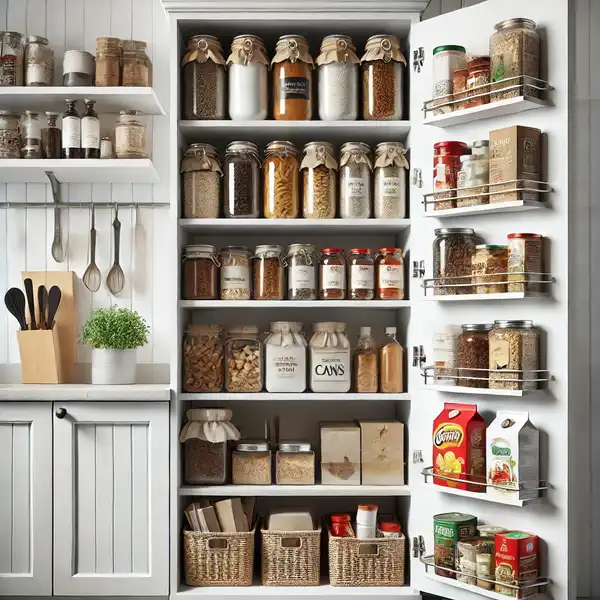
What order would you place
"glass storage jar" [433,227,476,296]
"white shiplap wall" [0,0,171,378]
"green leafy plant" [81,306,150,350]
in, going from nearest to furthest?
"glass storage jar" [433,227,476,296] → "green leafy plant" [81,306,150,350] → "white shiplap wall" [0,0,171,378]

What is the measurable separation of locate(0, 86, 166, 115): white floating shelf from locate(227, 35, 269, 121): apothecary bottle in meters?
0.29

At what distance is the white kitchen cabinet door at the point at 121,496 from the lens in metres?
2.46

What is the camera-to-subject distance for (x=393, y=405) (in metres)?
2.85

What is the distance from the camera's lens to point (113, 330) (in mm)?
2568

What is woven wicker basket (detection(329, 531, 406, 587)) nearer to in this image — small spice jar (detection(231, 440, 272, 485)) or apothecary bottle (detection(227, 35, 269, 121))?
small spice jar (detection(231, 440, 272, 485))

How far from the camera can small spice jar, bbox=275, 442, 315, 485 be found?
2.54 m

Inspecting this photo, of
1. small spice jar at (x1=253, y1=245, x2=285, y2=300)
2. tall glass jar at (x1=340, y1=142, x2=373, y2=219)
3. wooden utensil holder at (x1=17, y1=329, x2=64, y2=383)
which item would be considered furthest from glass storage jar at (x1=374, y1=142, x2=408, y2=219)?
wooden utensil holder at (x1=17, y1=329, x2=64, y2=383)

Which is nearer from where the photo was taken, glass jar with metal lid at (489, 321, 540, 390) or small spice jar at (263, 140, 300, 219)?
glass jar with metal lid at (489, 321, 540, 390)

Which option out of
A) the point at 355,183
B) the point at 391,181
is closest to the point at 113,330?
the point at 355,183

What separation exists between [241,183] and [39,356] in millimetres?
945

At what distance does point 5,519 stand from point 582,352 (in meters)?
2.04

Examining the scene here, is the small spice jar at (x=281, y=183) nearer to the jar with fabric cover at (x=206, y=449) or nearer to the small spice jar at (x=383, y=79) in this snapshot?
the small spice jar at (x=383, y=79)

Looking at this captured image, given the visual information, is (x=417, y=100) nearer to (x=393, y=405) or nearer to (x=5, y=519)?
(x=393, y=405)

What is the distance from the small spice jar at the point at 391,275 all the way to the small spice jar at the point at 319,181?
24 cm
